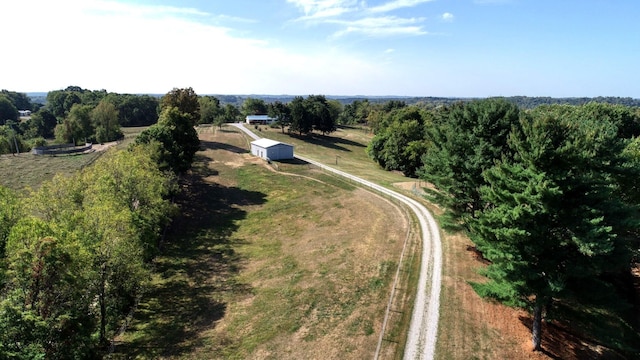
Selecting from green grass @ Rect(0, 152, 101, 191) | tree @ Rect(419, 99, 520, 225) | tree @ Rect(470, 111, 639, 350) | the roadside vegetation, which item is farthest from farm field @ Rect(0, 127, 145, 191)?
tree @ Rect(470, 111, 639, 350)

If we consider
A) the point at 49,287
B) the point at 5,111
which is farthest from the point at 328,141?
the point at 5,111

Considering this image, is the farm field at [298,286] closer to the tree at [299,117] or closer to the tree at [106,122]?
the tree at [106,122]

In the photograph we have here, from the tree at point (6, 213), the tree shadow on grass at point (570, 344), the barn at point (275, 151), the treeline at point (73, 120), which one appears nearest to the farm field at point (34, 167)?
the treeline at point (73, 120)

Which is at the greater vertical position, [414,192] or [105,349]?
[414,192]

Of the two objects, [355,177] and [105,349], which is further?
[355,177]

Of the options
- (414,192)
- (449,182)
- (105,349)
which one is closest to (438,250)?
(449,182)

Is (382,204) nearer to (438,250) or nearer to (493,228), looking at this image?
(438,250)

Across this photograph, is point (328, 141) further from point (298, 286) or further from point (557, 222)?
point (557, 222)
